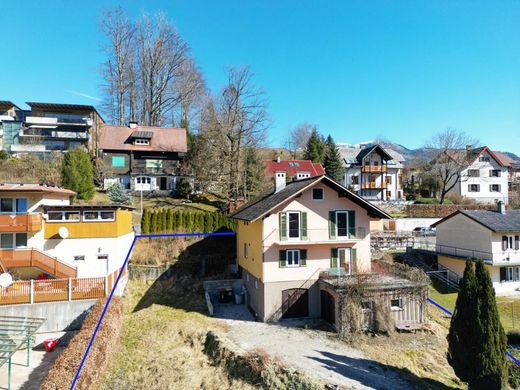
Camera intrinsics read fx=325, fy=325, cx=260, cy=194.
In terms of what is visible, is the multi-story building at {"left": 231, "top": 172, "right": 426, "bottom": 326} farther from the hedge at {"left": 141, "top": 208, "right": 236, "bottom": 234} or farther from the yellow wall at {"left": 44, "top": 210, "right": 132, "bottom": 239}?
the yellow wall at {"left": 44, "top": 210, "right": 132, "bottom": 239}

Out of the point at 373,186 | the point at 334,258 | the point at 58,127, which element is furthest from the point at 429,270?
the point at 58,127

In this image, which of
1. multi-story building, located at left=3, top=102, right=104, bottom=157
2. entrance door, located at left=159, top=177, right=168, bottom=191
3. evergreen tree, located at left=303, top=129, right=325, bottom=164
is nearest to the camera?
entrance door, located at left=159, top=177, right=168, bottom=191

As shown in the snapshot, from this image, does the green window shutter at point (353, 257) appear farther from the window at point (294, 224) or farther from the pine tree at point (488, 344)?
the pine tree at point (488, 344)

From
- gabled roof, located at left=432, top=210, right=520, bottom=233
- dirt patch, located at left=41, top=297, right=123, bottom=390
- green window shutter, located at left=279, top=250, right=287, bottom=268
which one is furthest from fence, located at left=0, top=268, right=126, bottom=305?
gabled roof, located at left=432, top=210, right=520, bottom=233

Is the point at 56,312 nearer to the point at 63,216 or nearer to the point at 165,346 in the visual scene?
the point at 63,216

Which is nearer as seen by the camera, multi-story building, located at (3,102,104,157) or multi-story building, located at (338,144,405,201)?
multi-story building, located at (3,102,104,157)

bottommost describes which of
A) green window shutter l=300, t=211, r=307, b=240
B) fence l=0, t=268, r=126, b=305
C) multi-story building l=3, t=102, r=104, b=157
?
fence l=0, t=268, r=126, b=305

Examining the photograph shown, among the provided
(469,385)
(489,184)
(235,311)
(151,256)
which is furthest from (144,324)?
(489,184)
